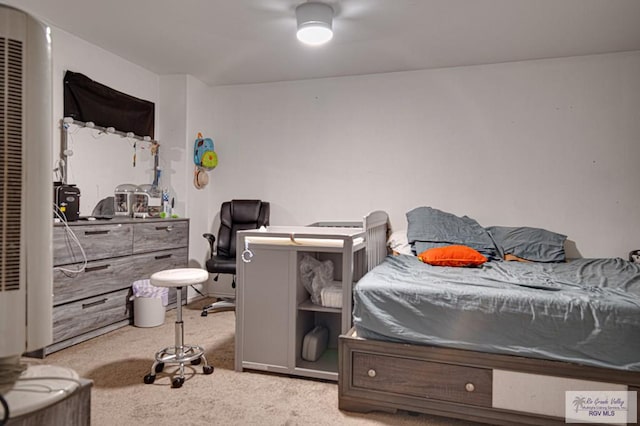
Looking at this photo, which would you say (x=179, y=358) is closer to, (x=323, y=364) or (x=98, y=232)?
(x=323, y=364)

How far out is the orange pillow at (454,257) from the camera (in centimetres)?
278

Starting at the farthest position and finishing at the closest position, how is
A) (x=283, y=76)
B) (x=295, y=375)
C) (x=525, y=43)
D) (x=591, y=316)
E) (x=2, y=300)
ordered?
(x=283, y=76) < (x=525, y=43) < (x=295, y=375) < (x=591, y=316) < (x=2, y=300)

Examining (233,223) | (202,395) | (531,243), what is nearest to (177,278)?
(202,395)

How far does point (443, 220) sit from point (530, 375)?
6.12 feet

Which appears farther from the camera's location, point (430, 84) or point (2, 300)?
point (430, 84)

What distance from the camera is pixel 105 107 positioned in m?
3.62

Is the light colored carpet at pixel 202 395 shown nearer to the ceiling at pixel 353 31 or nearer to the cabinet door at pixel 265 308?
the cabinet door at pixel 265 308

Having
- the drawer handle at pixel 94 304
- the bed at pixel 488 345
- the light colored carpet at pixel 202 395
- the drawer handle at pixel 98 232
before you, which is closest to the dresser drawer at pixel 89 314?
the drawer handle at pixel 94 304

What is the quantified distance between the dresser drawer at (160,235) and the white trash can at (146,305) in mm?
329

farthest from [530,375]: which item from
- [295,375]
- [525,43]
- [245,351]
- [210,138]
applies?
[210,138]

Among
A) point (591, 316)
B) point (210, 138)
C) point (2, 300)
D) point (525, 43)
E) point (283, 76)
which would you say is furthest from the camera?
point (210, 138)

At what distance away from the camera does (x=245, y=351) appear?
2531 millimetres

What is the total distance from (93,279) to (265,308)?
1508 millimetres

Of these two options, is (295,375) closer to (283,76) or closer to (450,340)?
(450,340)
